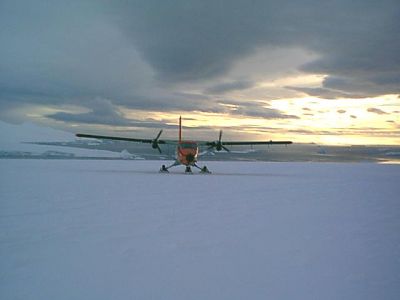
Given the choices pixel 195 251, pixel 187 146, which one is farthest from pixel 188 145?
pixel 195 251

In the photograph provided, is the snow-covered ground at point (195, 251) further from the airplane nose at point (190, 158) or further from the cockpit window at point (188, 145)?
the cockpit window at point (188, 145)

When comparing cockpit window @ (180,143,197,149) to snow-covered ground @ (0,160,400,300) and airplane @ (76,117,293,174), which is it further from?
snow-covered ground @ (0,160,400,300)

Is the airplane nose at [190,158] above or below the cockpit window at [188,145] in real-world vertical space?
below

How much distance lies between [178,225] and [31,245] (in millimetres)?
3086

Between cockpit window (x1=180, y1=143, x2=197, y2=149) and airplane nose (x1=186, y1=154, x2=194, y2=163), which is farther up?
cockpit window (x1=180, y1=143, x2=197, y2=149)

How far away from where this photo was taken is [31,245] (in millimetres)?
5988

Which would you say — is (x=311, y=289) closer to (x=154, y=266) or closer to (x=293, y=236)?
(x=154, y=266)

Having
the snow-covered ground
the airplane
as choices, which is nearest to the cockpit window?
the airplane

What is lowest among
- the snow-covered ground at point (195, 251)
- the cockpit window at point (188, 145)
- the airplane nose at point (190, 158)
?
the snow-covered ground at point (195, 251)

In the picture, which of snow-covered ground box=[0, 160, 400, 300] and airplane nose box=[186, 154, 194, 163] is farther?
airplane nose box=[186, 154, 194, 163]

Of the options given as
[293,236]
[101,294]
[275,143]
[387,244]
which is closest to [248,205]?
[293,236]

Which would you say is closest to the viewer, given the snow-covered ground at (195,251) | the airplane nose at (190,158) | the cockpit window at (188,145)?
the snow-covered ground at (195,251)

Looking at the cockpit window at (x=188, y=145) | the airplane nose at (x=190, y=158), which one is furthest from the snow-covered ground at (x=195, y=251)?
the cockpit window at (x=188, y=145)

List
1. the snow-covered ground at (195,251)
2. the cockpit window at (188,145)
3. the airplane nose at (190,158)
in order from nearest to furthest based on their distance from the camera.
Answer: the snow-covered ground at (195,251)
the airplane nose at (190,158)
the cockpit window at (188,145)
